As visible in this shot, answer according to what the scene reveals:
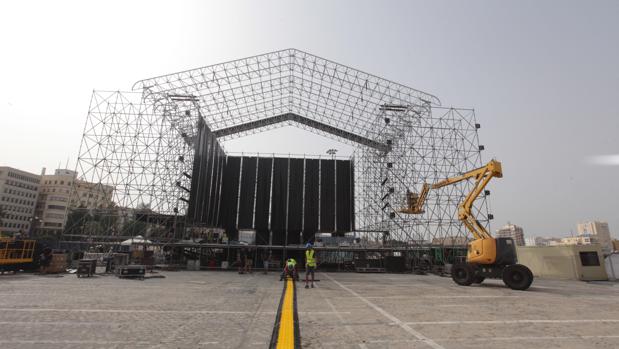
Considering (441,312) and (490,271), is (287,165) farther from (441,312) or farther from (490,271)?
(441,312)

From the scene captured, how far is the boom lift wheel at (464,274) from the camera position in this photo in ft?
42.4

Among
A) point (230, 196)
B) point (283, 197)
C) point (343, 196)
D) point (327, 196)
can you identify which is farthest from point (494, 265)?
point (230, 196)

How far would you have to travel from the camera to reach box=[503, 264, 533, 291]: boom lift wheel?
1145 centimetres

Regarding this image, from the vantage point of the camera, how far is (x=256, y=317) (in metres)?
5.98

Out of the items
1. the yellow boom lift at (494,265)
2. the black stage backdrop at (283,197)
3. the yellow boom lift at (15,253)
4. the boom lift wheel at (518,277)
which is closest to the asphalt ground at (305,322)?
the boom lift wheel at (518,277)

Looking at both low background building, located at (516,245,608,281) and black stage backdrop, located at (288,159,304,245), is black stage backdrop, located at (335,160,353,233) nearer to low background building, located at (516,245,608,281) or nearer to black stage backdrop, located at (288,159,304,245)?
black stage backdrop, located at (288,159,304,245)

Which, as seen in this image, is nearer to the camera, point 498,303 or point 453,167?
point 498,303

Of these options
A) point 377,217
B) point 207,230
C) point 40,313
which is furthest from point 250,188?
point 40,313

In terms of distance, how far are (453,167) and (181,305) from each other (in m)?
23.8

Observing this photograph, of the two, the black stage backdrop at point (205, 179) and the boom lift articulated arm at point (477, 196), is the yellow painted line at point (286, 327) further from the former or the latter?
the black stage backdrop at point (205, 179)

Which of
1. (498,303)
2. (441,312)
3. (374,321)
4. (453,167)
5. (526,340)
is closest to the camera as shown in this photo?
(526,340)

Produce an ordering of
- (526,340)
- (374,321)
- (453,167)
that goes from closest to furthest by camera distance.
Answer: (526,340), (374,321), (453,167)

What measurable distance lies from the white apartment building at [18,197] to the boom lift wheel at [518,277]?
85.4 metres

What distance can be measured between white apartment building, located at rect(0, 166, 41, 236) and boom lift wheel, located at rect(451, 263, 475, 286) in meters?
83.5
